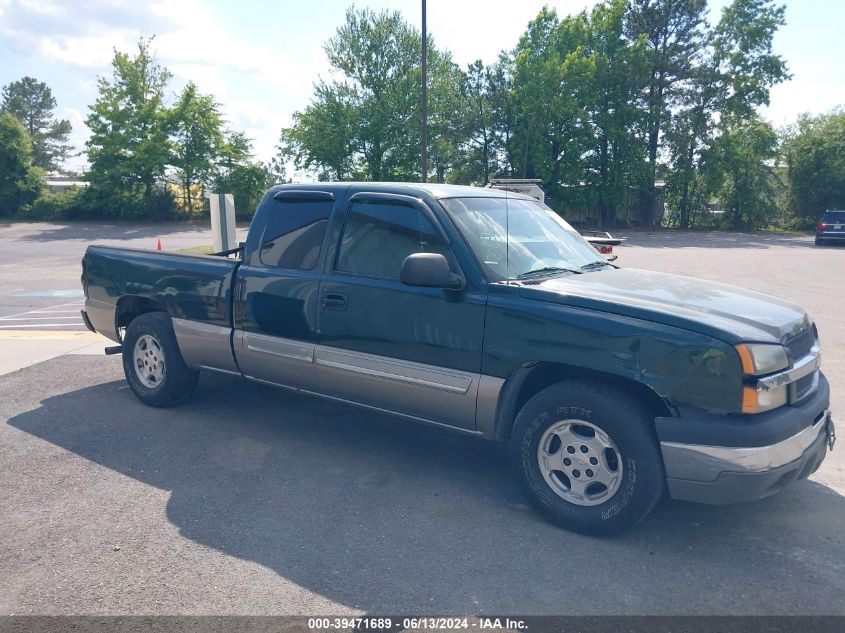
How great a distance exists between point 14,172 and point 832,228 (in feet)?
148

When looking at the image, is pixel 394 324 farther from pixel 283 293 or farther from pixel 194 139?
pixel 194 139

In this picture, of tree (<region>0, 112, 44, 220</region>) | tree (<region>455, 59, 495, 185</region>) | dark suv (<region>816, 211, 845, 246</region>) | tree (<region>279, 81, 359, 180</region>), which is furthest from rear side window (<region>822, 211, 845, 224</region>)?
tree (<region>0, 112, 44, 220</region>)

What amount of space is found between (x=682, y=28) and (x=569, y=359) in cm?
4614

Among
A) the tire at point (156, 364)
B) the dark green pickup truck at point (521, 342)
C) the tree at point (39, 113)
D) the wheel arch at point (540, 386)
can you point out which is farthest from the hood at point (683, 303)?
the tree at point (39, 113)

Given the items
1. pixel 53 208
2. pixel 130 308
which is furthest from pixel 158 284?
pixel 53 208

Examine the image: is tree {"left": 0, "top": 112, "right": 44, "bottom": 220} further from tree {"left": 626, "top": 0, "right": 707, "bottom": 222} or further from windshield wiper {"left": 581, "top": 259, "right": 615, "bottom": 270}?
windshield wiper {"left": 581, "top": 259, "right": 615, "bottom": 270}

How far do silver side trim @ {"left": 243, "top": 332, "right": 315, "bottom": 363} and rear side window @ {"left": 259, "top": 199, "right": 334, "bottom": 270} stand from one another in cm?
55

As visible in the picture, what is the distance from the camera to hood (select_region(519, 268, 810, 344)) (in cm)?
360

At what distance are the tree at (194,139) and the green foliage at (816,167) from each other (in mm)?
36514

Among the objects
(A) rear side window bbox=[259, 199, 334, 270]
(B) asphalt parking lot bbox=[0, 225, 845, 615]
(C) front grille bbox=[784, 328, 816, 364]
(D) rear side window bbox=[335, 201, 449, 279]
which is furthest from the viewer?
(A) rear side window bbox=[259, 199, 334, 270]

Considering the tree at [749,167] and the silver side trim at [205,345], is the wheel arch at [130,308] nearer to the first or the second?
the silver side trim at [205,345]

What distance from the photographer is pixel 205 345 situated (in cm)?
562

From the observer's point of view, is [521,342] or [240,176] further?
[240,176]

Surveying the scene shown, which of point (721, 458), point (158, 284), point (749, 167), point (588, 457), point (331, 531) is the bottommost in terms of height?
point (331, 531)
